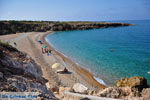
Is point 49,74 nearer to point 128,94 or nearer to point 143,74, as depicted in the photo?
point 128,94

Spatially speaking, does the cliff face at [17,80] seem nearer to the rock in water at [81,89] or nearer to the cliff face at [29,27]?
the rock in water at [81,89]

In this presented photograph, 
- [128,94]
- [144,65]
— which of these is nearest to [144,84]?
[128,94]

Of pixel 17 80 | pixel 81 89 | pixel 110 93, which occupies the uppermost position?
pixel 17 80

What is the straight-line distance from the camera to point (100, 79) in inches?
A: 563

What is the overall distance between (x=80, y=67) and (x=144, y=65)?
366 inches

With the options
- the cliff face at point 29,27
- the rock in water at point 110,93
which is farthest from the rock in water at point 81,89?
the cliff face at point 29,27

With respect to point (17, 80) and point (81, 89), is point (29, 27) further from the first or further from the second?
point (17, 80)

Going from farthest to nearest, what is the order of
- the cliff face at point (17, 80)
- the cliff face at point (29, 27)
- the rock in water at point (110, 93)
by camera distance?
the cliff face at point (29, 27) → the rock in water at point (110, 93) → the cliff face at point (17, 80)

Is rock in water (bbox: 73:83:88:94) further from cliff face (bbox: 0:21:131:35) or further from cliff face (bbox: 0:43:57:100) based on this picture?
cliff face (bbox: 0:21:131:35)

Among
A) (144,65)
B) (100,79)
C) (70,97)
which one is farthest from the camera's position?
(144,65)

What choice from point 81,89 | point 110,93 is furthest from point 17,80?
point 110,93

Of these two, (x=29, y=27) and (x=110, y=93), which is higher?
(x=29, y=27)

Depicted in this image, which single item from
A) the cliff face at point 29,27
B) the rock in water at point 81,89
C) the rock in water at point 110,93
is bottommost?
the rock in water at point 81,89

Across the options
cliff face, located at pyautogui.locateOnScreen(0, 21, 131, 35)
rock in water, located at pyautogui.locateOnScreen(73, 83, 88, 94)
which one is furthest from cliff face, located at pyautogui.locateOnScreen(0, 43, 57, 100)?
cliff face, located at pyautogui.locateOnScreen(0, 21, 131, 35)
